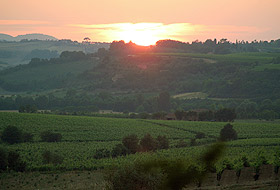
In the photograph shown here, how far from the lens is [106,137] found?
72062mm

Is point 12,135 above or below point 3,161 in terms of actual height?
→ below

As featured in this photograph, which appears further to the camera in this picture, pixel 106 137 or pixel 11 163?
pixel 106 137

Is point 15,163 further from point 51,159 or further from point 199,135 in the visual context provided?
point 199,135

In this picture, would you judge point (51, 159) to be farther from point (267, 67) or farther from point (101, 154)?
point (267, 67)

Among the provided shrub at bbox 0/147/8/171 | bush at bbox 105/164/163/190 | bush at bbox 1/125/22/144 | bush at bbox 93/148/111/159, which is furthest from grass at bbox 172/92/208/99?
bush at bbox 105/164/163/190

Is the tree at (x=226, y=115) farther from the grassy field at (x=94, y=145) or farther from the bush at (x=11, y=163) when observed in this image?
the bush at (x=11, y=163)

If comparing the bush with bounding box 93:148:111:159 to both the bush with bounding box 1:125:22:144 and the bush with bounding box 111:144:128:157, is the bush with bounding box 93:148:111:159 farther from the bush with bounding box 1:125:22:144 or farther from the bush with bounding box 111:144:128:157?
the bush with bounding box 1:125:22:144

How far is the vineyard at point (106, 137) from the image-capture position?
52344mm

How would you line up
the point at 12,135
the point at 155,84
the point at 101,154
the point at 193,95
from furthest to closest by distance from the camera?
the point at 155,84 → the point at 193,95 → the point at 12,135 → the point at 101,154

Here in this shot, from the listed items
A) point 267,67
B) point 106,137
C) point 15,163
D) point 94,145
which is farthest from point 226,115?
point 267,67

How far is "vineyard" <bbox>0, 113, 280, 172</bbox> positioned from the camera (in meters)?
52.3

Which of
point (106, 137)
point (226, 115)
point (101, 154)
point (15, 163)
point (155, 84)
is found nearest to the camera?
point (15, 163)

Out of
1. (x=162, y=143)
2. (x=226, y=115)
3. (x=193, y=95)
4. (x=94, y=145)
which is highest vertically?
(x=162, y=143)

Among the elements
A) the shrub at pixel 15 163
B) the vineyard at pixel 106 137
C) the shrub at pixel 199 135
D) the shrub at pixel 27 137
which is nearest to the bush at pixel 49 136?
the vineyard at pixel 106 137
